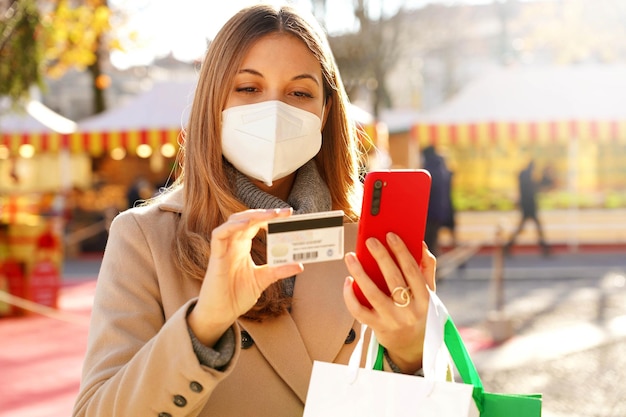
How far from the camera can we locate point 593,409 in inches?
241

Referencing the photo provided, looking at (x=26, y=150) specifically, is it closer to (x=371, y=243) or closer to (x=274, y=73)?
(x=274, y=73)

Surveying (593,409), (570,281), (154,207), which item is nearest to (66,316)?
(593,409)

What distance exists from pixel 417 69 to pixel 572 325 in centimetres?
2975

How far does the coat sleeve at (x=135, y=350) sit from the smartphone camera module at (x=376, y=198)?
14.4 inches

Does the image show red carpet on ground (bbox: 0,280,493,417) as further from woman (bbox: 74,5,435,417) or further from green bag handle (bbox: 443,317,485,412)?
green bag handle (bbox: 443,317,485,412)

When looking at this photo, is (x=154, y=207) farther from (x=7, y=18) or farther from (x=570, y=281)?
(x=570, y=281)

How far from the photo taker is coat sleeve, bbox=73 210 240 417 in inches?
63.9

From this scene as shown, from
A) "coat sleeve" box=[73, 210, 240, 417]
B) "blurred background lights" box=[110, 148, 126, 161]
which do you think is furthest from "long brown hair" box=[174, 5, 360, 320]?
"blurred background lights" box=[110, 148, 126, 161]

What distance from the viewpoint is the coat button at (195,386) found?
1623 mm

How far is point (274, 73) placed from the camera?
6.77 feet

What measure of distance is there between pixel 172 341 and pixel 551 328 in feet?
26.6

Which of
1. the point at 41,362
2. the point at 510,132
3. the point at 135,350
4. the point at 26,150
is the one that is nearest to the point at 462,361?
the point at 135,350

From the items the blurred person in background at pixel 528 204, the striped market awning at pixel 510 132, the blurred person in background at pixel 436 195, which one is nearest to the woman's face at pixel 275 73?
the blurred person in background at pixel 436 195

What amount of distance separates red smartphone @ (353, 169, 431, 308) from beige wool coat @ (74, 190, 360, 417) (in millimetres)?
288
